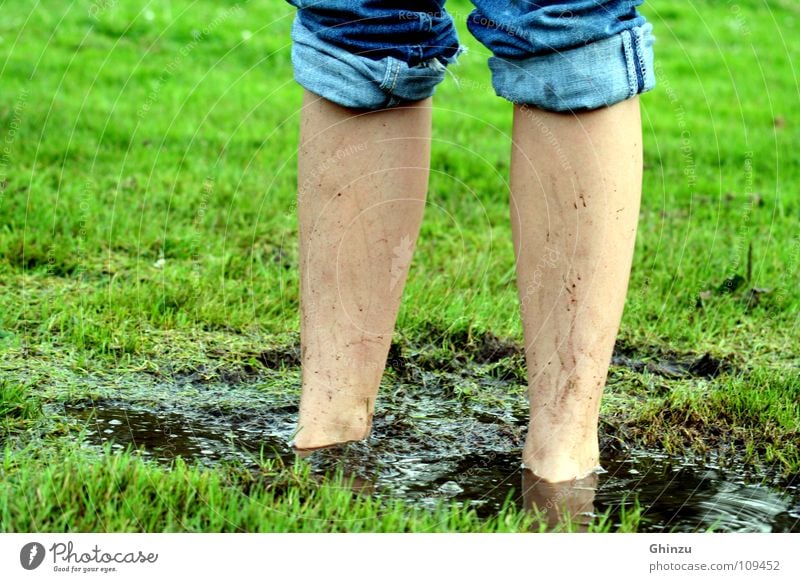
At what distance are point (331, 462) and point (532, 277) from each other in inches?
20.8

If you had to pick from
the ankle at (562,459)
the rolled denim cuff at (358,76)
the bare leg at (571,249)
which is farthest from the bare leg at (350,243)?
the ankle at (562,459)

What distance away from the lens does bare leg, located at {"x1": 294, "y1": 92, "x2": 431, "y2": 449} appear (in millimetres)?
2172

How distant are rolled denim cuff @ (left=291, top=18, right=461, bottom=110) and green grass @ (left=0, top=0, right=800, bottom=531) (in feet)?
2.47

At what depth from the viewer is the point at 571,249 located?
199 cm

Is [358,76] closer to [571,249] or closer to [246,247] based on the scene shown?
[571,249]

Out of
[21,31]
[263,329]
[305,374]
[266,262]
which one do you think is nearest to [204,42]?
[21,31]

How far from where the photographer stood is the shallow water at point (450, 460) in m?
2.00

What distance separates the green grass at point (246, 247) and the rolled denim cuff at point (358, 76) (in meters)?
0.75

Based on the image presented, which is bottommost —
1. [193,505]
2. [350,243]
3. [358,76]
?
[193,505]

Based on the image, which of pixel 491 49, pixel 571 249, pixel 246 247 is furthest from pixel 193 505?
pixel 246 247

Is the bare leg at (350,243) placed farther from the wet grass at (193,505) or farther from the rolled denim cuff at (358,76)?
the wet grass at (193,505)

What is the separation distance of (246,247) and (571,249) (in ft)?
5.61
